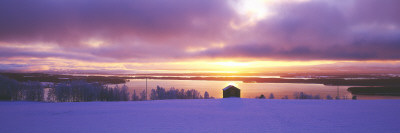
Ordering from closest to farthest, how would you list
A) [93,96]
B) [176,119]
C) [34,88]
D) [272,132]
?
[272,132] < [176,119] < [34,88] < [93,96]

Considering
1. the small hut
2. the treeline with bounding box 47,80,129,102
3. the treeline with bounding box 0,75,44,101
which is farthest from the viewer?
the treeline with bounding box 47,80,129,102

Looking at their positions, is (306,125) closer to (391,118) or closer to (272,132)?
(272,132)

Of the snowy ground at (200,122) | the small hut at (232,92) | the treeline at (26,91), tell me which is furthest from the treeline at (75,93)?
the snowy ground at (200,122)

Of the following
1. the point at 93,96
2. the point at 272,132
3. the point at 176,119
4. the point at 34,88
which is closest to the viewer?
the point at 272,132

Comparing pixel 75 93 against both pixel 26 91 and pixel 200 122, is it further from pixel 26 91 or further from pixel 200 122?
pixel 200 122

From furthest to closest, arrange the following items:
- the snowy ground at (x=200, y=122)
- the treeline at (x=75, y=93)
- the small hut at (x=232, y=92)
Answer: the treeline at (x=75, y=93)
the small hut at (x=232, y=92)
the snowy ground at (x=200, y=122)

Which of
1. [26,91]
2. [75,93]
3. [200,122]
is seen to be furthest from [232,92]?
[26,91]

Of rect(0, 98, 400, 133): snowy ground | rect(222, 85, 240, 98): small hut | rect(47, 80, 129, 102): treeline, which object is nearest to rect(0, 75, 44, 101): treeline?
rect(47, 80, 129, 102): treeline

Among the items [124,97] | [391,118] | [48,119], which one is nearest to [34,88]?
[124,97]

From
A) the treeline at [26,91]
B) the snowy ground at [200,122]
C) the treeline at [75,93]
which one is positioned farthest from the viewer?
the treeline at [75,93]

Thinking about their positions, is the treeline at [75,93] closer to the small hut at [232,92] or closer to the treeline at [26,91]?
the treeline at [26,91]

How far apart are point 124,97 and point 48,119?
52.1 m

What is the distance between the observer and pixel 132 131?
8.48 metres

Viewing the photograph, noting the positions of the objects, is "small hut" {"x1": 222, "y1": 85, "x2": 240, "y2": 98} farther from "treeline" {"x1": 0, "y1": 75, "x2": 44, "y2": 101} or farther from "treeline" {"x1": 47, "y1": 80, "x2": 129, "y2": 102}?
"treeline" {"x1": 47, "y1": 80, "x2": 129, "y2": 102}
